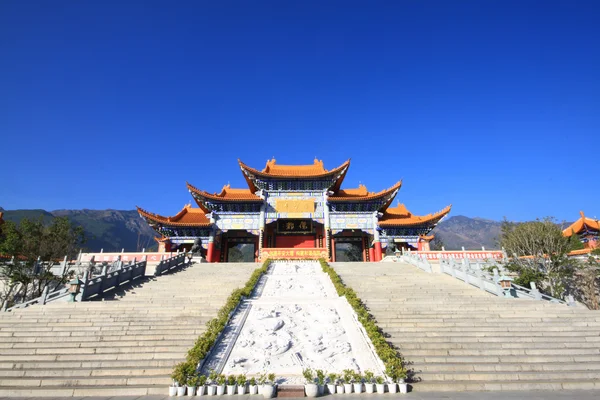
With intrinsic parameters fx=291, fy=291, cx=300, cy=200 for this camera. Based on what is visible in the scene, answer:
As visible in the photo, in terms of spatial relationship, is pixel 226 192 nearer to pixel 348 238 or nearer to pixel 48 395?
pixel 348 238

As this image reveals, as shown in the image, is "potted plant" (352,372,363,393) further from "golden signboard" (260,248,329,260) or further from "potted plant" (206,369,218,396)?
"golden signboard" (260,248,329,260)

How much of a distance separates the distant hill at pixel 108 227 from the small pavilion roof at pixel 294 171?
103 meters

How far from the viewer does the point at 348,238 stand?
24.6 meters

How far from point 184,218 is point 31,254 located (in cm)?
1074

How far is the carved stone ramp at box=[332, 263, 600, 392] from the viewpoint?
19.1 feet

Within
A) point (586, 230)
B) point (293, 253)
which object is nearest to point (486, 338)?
point (293, 253)

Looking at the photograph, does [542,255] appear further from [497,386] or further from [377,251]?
[497,386]

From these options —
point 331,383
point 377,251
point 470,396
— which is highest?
point 377,251

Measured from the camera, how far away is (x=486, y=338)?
287 inches

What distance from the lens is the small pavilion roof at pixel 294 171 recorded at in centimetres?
2289

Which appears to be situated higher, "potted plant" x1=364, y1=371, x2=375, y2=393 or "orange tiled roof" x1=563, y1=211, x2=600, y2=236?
"orange tiled roof" x1=563, y1=211, x2=600, y2=236

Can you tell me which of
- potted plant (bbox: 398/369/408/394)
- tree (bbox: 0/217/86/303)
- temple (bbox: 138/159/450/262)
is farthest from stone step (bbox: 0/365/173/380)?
temple (bbox: 138/159/450/262)

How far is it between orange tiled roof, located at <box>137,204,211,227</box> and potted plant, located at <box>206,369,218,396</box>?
17242 mm

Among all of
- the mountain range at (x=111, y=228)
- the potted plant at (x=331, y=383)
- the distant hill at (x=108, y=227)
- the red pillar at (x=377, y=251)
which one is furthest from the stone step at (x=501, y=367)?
the distant hill at (x=108, y=227)
